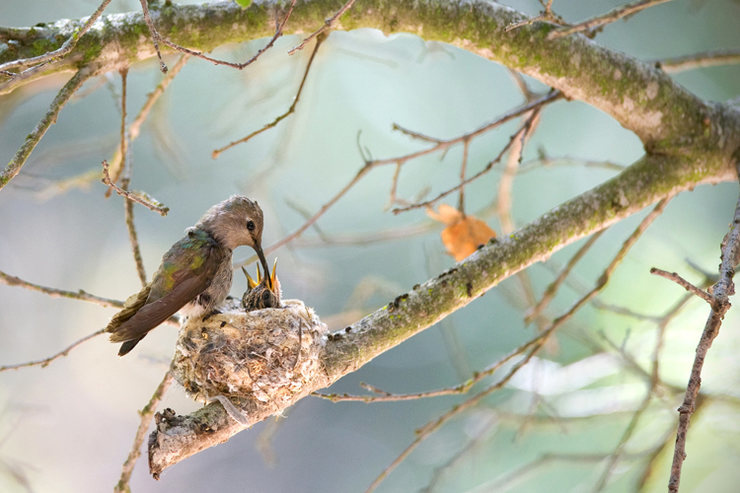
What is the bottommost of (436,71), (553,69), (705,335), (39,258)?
(705,335)

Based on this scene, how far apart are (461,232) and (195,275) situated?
45.7 inches

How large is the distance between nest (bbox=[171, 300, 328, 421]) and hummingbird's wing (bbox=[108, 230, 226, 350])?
0.18 meters

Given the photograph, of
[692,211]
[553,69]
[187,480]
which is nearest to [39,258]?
[187,480]

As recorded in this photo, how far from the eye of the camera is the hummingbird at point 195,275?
2152mm

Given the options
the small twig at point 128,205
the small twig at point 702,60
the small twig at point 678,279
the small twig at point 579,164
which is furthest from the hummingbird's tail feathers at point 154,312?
the small twig at point 702,60

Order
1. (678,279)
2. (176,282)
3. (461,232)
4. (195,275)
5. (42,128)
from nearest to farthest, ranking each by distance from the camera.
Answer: (678,279)
(42,128)
(176,282)
(195,275)
(461,232)

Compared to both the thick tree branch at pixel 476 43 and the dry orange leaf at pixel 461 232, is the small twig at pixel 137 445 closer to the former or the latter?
the thick tree branch at pixel 476 43

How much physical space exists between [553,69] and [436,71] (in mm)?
5876

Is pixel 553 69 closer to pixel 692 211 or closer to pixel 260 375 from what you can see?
pixel 260 375

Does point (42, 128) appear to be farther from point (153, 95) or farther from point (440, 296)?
point (440, 296)

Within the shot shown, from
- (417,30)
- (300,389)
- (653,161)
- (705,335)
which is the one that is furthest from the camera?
(653,161)

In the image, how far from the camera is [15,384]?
6.29m

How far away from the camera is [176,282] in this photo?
7.65 feet

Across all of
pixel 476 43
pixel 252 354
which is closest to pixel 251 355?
pixel 252 354
